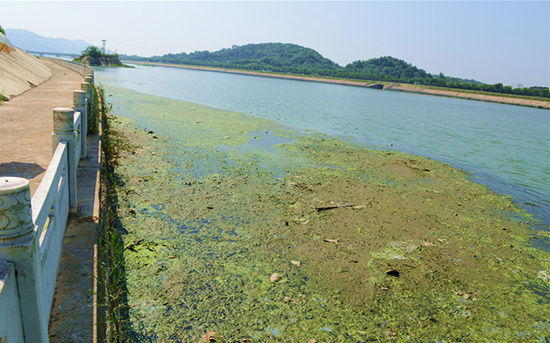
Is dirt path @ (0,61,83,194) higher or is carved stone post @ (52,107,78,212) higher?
carved stone post @ (52,107,78,212)

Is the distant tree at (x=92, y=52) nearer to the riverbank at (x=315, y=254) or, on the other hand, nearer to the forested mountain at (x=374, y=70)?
the forested mountain at (x=374, y=70)

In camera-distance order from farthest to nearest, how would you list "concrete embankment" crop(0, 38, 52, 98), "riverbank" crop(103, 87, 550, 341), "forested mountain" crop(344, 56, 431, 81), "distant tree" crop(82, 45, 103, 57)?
"forested mountain" crop(344, 56, 431, 81) < "distant tree" crop(82, 45, 103, 57) < "concrete embankment" crop(0, 38, 52, 98) < "riverbank" crop(103, 87, 550, 341)

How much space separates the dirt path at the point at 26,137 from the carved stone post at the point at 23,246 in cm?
269

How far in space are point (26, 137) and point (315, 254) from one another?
602cm

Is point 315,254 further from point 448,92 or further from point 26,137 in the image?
point 448,92

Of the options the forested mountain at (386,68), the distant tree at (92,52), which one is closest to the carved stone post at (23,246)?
the distant tree at (92,52)

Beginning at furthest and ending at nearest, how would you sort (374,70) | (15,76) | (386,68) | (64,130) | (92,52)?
1. (386,68)
2. (374,70)
3. (92,52)
4. (15,76)
5. (64,130)

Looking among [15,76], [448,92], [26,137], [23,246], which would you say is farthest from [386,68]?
[23,246]

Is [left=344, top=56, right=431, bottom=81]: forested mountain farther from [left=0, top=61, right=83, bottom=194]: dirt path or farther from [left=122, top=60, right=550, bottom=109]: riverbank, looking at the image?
[left=0, top=61, right=83, bottom=194]: dirt path

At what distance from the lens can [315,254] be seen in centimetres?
456

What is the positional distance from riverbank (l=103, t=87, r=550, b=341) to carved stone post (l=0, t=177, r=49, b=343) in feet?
4.66

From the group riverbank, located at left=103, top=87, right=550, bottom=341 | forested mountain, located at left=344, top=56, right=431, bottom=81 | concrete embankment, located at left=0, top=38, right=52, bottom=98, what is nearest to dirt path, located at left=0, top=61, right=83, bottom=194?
concrete embankment, located at left=0, top=38, right=52, bottom=98

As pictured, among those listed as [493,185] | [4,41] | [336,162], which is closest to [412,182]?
[336,162]

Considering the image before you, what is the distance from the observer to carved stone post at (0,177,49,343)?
1.42 meters
